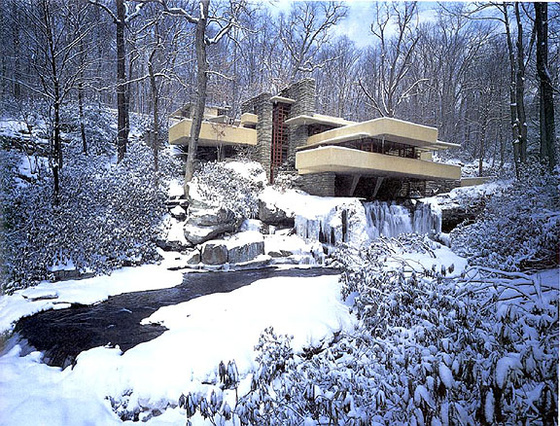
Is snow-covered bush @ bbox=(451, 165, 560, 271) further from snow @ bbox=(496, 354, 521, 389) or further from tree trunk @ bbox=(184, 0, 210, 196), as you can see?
tree trunk @ bbox=(184, 0, 210, 196)

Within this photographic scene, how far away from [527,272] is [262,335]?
5.01 ft

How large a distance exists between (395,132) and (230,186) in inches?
136

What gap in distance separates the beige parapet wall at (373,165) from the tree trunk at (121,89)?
122 inches

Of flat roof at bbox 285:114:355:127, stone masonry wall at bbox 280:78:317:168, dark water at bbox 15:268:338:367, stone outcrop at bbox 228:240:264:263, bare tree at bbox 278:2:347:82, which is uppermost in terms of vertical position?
bare tree at bbox 278:2:347:82

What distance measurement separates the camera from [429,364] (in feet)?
4.04

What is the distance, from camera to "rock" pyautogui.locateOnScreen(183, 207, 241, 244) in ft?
16.0

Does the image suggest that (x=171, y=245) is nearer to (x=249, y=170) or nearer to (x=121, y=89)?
(x=249, y=170)

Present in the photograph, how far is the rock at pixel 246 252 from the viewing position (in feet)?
12.6

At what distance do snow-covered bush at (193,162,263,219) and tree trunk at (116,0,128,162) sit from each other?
2143 millimetres

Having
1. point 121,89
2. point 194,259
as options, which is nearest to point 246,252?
Result: point 194,259

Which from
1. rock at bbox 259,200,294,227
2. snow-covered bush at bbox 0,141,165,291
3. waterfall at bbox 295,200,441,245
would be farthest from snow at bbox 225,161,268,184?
waterfall at bbox 295,200,441,245

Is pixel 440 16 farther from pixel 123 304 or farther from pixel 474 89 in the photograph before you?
pixel 123 304

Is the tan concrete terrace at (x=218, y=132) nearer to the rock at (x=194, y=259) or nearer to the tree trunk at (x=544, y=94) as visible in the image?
the rock at (x=194, y=259)

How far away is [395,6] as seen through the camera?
1.97 m
